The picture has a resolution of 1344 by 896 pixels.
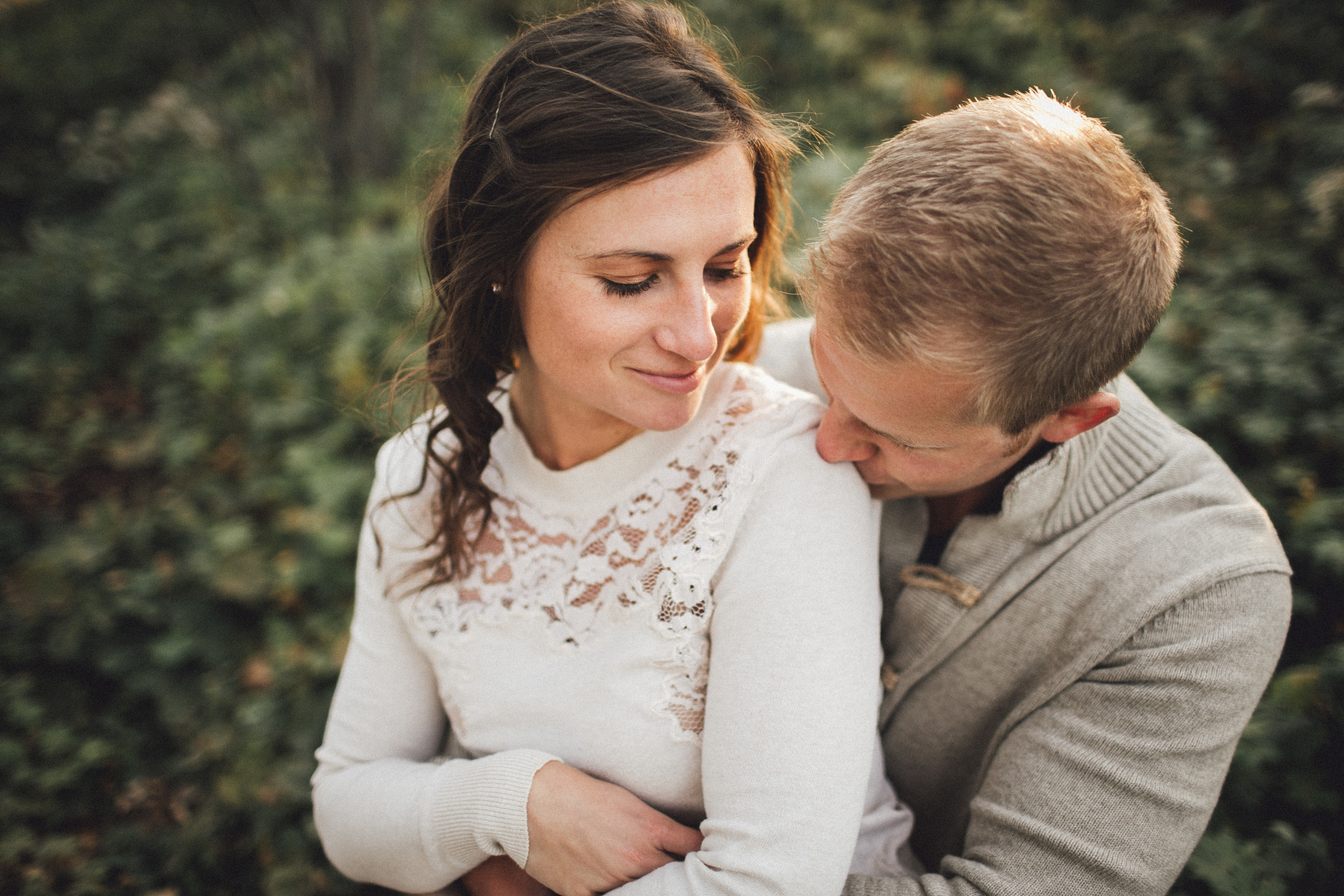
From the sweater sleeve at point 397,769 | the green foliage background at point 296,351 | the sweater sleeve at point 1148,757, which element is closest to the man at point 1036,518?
the sweater sleeve at point 1148,757

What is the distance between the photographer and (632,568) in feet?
5.09

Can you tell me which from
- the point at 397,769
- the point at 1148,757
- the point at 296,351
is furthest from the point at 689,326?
the point at 296,351

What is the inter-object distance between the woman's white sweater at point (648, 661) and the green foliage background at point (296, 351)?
593 mm

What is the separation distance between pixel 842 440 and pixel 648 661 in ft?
1.91

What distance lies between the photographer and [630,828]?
143cm

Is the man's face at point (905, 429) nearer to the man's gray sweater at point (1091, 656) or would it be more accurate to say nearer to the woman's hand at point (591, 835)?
the man's gray sweater at point (1091, 656)

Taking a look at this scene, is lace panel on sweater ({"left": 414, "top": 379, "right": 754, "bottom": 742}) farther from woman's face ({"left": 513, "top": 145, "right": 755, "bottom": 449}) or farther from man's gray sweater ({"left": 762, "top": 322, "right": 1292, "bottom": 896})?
man's gray sweater ({"left": 762, "top": 322, "right": 1292, "bottom": 896})

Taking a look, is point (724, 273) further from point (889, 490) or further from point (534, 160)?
point (889, 490)

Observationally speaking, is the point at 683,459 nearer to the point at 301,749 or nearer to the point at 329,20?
the point at 301,749

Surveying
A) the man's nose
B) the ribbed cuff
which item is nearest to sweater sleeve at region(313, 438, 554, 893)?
the ribbed cuff

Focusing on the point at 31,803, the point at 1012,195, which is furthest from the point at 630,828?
the point at 31,803

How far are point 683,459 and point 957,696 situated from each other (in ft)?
2.62

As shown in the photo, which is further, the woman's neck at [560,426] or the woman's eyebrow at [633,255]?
the woman's neck at [560,426]

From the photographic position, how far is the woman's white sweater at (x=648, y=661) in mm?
1310
